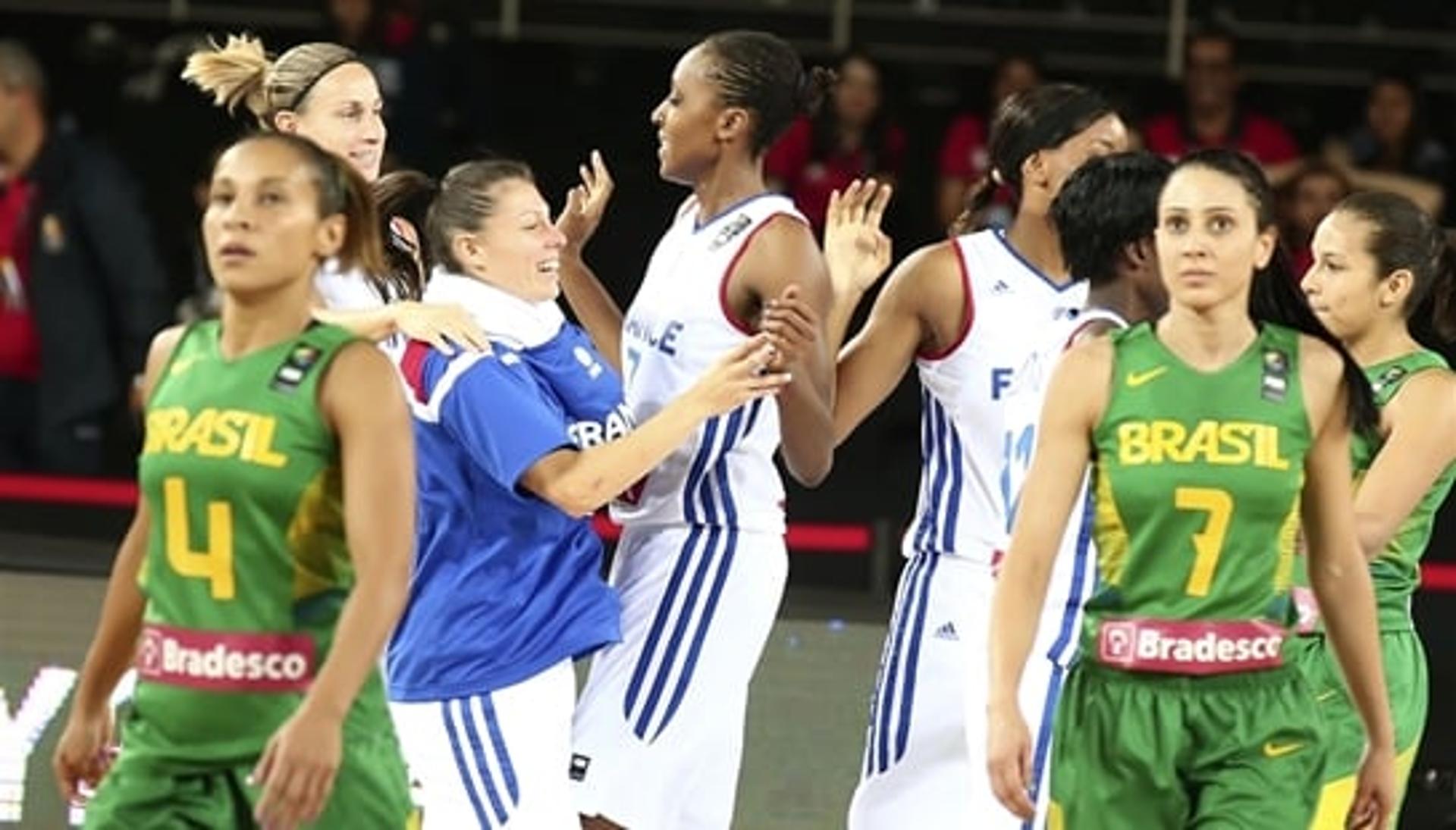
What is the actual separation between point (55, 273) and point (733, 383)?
5298mm

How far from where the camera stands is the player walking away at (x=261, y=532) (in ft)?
18.3

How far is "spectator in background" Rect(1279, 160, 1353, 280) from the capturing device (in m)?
11.8

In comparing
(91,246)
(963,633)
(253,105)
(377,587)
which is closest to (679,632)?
(963,633)

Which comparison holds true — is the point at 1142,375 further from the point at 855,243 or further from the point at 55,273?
the point at 55,273

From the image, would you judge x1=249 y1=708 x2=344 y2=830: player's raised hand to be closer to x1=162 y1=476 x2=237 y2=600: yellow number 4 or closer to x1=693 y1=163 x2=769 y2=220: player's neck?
x1=162 y1=476 x2=237 y2=600: yellow number 4

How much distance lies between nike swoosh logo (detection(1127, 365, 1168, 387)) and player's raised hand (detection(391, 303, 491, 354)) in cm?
128

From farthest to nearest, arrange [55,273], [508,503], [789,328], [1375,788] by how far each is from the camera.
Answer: [55,273] → [789,328] → [508,503] → [1375,788]

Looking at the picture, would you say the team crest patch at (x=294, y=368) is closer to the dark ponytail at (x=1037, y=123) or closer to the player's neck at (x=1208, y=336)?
the player's neck at (x=1208, y=336)

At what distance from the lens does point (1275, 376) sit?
19.9ft

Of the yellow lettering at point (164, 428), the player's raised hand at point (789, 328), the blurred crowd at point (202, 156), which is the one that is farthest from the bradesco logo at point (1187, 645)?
the blurred crowd at point (202, 156)

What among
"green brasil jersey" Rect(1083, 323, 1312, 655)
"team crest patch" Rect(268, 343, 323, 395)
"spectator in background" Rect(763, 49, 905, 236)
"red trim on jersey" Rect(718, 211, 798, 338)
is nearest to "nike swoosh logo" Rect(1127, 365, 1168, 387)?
"green brasil jersey" Rect(1083, 323, 1312, 655)

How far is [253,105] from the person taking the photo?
7484mm

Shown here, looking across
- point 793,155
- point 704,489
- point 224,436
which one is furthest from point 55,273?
point 224,436

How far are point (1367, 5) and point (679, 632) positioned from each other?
764 cm
